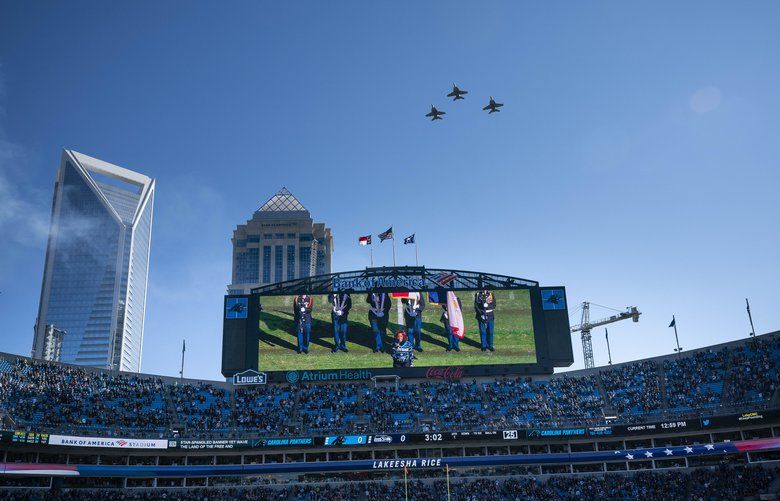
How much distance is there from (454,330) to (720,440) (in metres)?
28.9

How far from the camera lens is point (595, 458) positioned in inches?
2562

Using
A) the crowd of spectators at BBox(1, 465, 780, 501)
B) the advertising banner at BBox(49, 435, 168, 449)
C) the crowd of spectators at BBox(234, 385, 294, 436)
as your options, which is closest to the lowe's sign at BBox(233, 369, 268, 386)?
the crowd of spectators at BBox(234, 385, 294, 436)

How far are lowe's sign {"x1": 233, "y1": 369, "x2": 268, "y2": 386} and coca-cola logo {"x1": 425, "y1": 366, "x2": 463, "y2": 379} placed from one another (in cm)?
1814

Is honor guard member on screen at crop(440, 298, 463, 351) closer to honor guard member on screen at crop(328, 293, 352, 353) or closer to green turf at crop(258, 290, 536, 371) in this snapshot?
green turf at crop(258, 290, 536, 371)

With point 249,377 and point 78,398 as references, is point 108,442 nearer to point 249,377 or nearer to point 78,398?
point 78,398

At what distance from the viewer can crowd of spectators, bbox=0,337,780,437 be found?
211ft

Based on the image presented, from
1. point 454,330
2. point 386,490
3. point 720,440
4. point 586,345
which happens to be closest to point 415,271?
point 454,330

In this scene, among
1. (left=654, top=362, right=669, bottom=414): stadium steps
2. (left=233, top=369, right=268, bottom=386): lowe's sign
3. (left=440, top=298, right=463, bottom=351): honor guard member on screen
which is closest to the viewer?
(left=654, top=362, right=669, bottom=414): stadium steps

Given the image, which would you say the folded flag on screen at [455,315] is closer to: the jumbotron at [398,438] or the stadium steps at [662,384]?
the jumbotron at [398,438]

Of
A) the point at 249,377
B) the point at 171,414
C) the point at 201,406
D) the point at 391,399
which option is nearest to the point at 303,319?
the point at 249,377

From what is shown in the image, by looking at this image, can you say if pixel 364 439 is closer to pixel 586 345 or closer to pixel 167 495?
pixel 167 495

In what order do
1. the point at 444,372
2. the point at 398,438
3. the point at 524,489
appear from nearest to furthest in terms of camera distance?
the point at 524,489, the point at 398,438, the point at 444,372

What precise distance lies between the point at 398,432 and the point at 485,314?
18.3 metres

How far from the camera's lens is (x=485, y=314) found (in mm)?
77688
